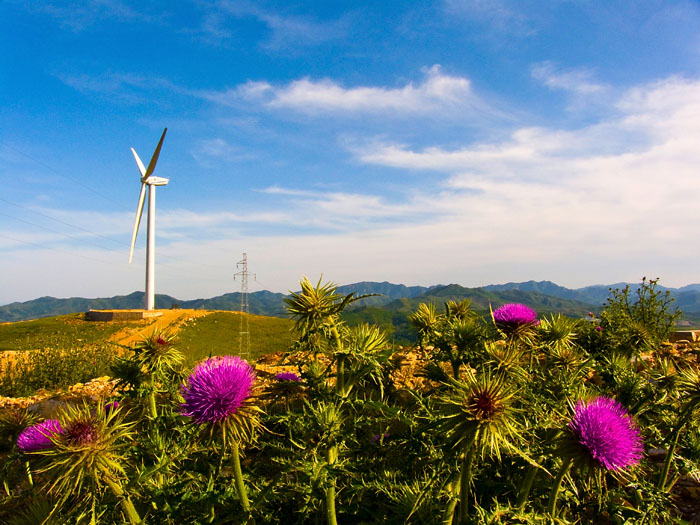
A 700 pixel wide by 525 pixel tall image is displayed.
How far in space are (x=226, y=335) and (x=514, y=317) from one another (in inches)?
1653

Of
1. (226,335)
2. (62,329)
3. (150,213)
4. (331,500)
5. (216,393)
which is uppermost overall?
(150,213)

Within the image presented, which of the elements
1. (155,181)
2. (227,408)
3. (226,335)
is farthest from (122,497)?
(155,181)

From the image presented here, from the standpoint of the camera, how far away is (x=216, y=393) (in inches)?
116

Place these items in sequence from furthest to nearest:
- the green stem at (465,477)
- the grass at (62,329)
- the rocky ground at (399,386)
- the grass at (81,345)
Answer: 1. the grass at (62,329)
2. the grass at (81,345)
3. the rocky ground at (399,386)
4. the green stem at (465,477)

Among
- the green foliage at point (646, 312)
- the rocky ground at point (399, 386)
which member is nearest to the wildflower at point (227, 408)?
the rocky ground at point (399, 386)

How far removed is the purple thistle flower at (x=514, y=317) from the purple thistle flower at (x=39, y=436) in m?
4.30

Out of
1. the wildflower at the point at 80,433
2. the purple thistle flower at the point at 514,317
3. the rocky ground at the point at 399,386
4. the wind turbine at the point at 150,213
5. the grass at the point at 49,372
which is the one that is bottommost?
the grass at the point at 49,372

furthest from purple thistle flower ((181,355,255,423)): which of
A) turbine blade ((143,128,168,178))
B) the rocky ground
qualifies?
turbine blade ((143,128,168,178))

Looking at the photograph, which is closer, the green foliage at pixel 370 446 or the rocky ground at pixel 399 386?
the green foliage at pixel 370 446

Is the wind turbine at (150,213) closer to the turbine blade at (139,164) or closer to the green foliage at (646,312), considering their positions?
the turbine blade at (139,164)

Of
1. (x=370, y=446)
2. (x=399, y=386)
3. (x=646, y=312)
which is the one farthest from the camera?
(x=646, y=312)

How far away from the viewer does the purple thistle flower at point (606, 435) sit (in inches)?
104

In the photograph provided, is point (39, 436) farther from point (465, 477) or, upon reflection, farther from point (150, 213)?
point (150, 213)

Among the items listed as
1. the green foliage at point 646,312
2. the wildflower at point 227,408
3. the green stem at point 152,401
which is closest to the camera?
the wildflower at point 227,408
